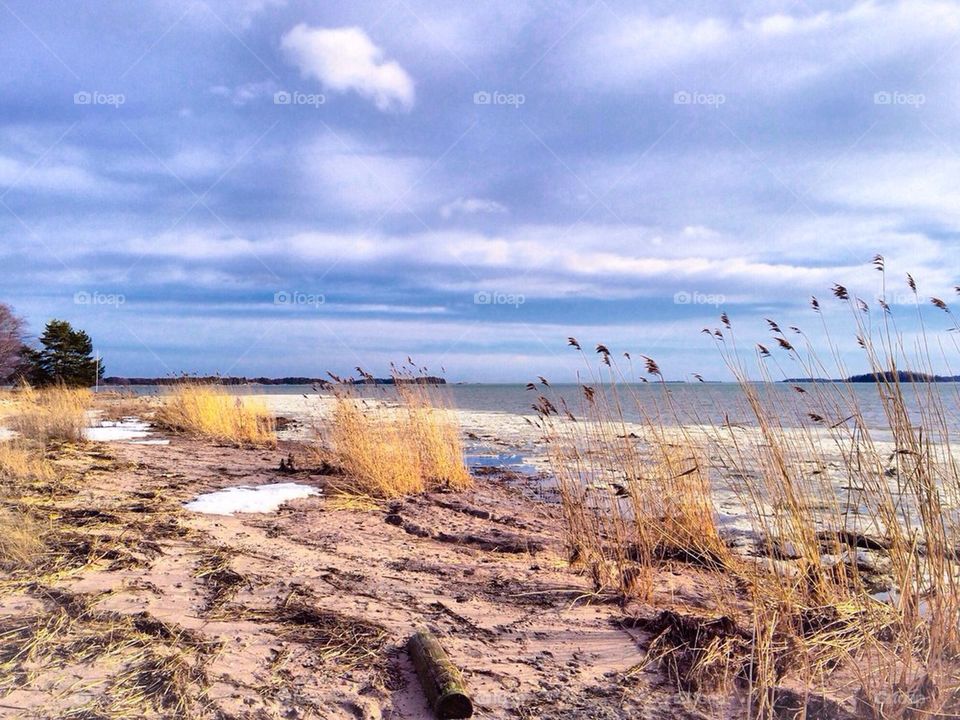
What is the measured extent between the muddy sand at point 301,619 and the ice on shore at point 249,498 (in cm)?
22

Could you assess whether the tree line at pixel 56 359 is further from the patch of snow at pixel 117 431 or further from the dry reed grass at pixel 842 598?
the dry reed grass at pixel 842 598

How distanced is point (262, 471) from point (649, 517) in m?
5.59

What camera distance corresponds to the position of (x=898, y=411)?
2564 millimetres

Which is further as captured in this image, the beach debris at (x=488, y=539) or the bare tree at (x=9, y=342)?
Result: the bare tree at (x=9, y=342)

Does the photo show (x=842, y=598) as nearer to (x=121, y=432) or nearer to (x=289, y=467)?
(x=289, y=467)

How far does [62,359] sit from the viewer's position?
28.9 metres

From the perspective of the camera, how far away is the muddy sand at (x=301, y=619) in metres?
2.43

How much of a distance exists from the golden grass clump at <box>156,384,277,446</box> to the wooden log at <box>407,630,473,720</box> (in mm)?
8897

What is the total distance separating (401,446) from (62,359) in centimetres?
2883

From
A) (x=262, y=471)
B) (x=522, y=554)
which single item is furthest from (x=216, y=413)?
(x=522, y=554)

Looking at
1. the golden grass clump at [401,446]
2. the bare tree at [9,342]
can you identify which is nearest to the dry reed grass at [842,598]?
the golden grass clump at [401,446]

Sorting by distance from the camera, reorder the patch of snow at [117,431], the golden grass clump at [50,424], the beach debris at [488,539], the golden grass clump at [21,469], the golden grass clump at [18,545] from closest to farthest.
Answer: the golden grass clump at [18,545]
the beach debris at [488,539]
the golden grass clump at [21,469]
the golden grass clump at [50,424]
the patch of snow at [117,431]

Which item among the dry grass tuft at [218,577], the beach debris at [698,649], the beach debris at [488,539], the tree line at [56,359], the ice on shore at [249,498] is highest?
the tree line at [56,359]

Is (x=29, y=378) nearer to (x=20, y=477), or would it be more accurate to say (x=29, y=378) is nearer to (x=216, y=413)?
(x=216, y=413)
